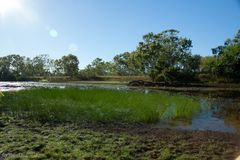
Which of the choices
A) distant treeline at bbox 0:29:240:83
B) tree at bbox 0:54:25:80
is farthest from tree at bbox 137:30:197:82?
tree at bbox 0:54:25:80

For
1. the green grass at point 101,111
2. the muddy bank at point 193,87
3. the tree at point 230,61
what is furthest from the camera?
the tree at point 230,61

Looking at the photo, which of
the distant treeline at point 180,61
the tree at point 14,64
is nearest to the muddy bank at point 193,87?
the distant treeline at point 180,61

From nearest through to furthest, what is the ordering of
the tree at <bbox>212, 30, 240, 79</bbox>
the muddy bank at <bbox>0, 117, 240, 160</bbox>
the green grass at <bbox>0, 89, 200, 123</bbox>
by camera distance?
1. the muddy bank at <bbox>0, 117, 240, 160</bbox>
2. the green grass at <bbox>0, 89, 200, 123</bbox>
3. the tree at <bbox>212, 30, 240, 79</bbox>

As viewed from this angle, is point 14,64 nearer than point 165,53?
No

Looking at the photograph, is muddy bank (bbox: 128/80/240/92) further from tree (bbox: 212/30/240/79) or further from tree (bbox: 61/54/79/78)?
tree (bbox: 61/54/79/78)

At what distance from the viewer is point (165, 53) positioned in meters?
63.8

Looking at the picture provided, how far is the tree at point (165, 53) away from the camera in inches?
2442

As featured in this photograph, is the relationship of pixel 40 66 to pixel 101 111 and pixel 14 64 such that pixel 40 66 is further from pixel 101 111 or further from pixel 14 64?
pixel 101 111

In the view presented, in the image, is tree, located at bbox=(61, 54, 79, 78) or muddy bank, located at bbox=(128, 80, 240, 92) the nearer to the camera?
muddy bank, located at bbox=(128, 80, 240, 92)

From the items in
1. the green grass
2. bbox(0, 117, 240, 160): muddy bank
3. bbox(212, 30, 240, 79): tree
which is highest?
bbox(212, 30, 240, 79): tree

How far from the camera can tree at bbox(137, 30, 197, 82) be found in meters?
62.0

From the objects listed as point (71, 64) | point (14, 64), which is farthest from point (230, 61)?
point (14, 64)

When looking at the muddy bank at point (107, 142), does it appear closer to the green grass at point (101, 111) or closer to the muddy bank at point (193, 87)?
the green grass at point (101, 111)

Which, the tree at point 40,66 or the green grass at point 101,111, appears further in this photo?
the tree at point 40,66
